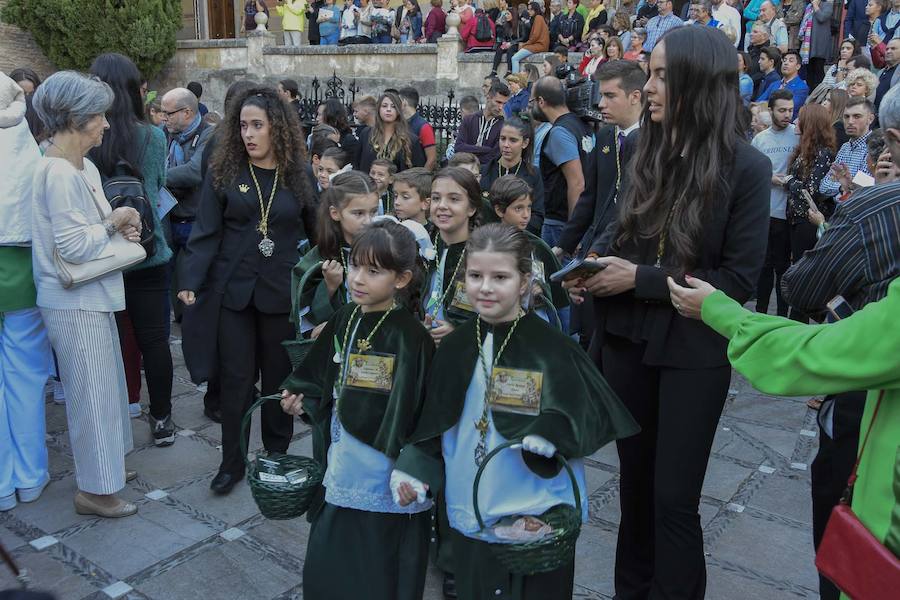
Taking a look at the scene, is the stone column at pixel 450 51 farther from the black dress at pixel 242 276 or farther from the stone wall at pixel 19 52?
the black dress at pixel 242 276

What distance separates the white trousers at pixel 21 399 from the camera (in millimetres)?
4090

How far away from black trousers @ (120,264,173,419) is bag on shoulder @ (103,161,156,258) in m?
0.33

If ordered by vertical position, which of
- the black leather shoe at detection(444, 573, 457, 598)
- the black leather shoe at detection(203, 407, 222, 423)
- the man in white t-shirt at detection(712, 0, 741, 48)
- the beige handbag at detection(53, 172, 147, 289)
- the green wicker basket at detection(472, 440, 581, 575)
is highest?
the man in white t-shirt at detection(712, 0, 741, 48)

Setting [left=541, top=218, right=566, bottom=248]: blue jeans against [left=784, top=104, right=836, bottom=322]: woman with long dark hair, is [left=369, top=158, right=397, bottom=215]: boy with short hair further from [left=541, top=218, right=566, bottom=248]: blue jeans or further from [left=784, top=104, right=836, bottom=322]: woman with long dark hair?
[left=784, top=104, right=836, bottom=322]: woman with long dark hair

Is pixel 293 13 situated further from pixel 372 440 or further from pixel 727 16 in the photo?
pixel 372 440

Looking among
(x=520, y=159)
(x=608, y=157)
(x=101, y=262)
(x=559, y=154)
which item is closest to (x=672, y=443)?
(x=608, y=157)

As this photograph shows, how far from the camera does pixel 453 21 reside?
18812mm

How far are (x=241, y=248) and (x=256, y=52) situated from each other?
19749 mm

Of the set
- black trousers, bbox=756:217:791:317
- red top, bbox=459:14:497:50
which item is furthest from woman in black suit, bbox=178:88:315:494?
red top, bbox=459:14:497:50

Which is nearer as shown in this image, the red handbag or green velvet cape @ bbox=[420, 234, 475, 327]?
the red handbag

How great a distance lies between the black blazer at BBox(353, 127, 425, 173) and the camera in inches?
295

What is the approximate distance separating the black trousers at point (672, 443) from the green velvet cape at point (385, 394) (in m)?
0.70

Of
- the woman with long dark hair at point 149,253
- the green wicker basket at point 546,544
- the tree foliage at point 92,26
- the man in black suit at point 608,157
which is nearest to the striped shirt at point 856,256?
the green wicker basket at point 546,544

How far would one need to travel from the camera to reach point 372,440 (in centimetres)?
280
